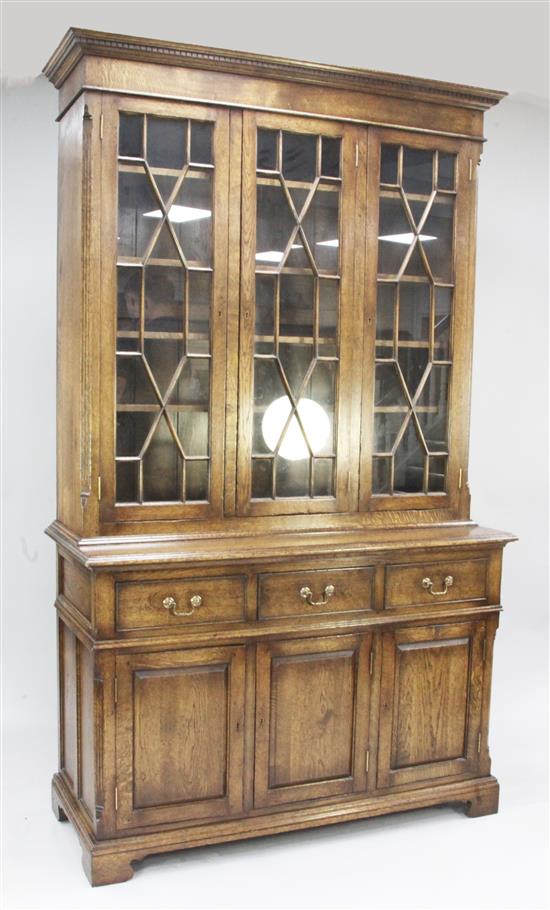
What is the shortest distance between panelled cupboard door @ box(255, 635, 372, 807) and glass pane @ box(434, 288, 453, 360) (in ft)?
3.23

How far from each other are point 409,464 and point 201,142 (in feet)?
4.02

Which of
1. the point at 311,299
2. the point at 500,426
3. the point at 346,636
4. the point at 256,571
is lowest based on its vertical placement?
the point at 346,636

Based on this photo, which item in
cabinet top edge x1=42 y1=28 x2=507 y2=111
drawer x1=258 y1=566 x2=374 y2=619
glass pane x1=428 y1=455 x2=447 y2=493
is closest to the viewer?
cabinet top edge x1=42 y1=28 x2=507 y2=111

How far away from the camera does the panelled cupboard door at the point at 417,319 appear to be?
10.6 feet

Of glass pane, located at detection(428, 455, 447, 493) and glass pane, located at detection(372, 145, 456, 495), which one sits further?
glass pane, located at detection(428, 455, 447, 493)

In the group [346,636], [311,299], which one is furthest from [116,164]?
[346,636]

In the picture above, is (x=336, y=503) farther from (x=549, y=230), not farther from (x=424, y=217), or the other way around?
(x=549, y=230)

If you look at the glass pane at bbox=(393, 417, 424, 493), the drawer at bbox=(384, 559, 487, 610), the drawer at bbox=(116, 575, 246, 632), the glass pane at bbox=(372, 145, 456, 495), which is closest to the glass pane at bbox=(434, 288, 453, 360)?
the glass pane at bbox=(372, 145, 456, 495)

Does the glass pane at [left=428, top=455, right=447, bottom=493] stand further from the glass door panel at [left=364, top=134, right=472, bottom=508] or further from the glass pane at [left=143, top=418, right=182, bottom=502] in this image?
the glass pane at [left=143, top=418, right=182, bottom=502]

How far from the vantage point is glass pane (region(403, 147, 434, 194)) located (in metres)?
3.23

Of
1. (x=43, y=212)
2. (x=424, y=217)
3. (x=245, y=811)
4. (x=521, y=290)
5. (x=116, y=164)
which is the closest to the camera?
(x=116, y=164)

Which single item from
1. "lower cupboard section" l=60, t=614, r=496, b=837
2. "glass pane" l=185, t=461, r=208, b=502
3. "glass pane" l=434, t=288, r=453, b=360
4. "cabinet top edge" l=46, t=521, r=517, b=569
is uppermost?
"glass pane" l=434, t=288, r=453, b=360

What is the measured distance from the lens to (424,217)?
3260 mm

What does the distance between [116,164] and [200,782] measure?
1839 mm
